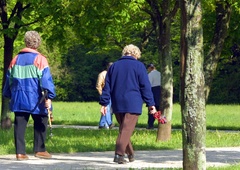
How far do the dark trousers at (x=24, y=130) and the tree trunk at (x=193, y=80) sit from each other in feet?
13.5

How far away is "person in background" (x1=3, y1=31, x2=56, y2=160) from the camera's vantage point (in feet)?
40.3

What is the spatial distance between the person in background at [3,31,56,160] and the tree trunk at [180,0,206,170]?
3777 millimetres

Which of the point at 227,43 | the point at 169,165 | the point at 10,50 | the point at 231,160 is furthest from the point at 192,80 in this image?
the point at 227,43

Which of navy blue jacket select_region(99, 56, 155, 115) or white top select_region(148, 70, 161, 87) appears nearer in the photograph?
navy blue jacket select_region(99, 56, 155, 115)

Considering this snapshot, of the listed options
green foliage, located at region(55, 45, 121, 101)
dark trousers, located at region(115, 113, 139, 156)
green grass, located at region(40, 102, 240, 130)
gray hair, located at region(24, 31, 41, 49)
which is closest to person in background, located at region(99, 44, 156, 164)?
dark trousers, located at region(115, 113, 139, 156)

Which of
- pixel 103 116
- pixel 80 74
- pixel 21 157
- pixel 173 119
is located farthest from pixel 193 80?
pixel 80 74

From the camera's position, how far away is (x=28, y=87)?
485 inches

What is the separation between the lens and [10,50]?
863 inches

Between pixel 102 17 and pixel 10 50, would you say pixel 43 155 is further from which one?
pixel 10 50

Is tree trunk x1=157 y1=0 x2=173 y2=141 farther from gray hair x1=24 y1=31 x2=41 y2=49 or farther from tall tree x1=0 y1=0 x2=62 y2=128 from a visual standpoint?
gray hair x1=24 y1=31 x2=41 y2=49

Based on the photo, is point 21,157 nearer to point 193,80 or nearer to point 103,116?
point 193,80

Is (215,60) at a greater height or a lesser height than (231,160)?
greater

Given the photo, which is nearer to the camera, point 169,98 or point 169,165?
point 169,165

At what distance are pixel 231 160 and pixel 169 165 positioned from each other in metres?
1.35
